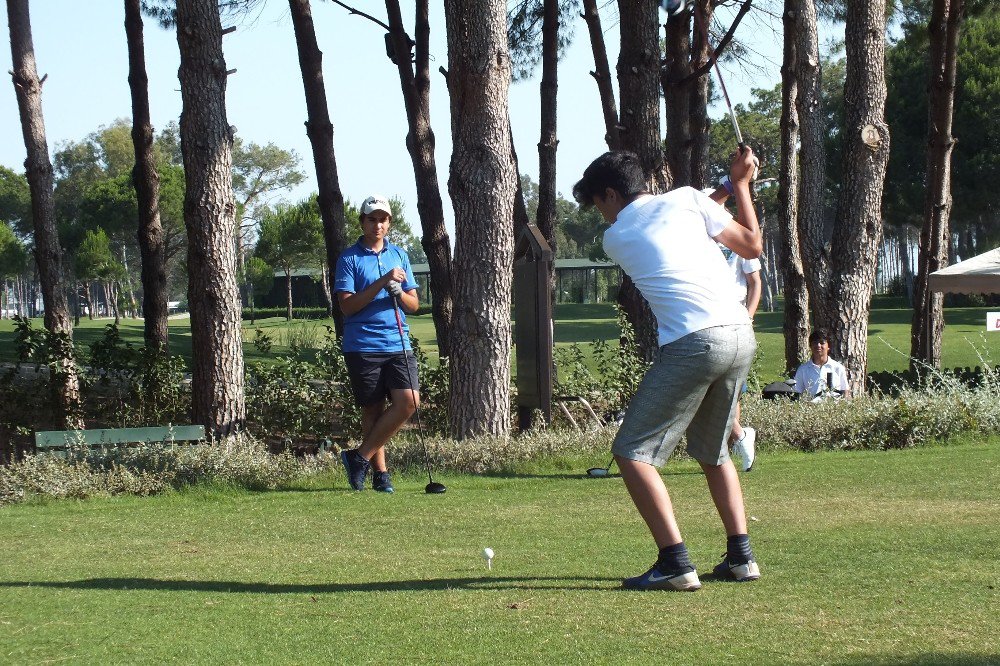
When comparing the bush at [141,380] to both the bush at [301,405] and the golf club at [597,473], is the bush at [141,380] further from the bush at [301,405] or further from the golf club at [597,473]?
the golf club at [597,473]

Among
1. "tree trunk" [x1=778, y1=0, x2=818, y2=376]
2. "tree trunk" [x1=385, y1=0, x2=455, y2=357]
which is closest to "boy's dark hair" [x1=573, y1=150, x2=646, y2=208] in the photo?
"tree trunk" [x1=778, y1=0, x2=818, y2=376]

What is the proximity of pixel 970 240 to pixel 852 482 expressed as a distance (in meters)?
63.1

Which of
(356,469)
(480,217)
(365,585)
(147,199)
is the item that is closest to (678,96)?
(147,199)

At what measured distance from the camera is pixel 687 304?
4746mm

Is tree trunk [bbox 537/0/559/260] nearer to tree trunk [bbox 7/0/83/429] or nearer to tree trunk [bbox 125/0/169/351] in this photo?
tree trunk [bbox 125/0/169/351]

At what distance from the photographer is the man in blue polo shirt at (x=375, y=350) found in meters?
8.19

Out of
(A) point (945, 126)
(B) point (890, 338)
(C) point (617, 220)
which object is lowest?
(B) point (890, 338)

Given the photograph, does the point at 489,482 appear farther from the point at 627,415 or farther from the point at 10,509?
the point at 627,415

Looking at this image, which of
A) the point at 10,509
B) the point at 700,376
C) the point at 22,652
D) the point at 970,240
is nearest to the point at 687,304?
the point at 700,376

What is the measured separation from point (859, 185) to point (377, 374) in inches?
293

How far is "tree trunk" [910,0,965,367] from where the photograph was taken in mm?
18125

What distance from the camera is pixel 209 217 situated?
10.3 metres

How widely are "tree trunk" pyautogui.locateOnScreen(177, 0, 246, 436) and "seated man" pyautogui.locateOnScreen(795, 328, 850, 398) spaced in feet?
17.9

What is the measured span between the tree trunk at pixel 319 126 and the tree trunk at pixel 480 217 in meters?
6.40
